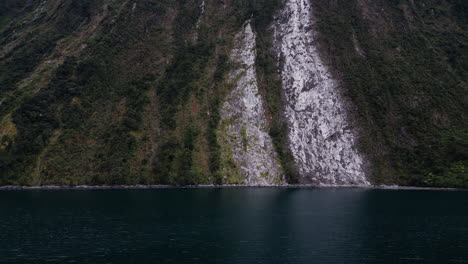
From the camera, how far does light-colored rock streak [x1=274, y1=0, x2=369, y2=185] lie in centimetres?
10375

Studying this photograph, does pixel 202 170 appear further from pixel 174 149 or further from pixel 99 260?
pixel 99 260

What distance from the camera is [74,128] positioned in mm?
108125

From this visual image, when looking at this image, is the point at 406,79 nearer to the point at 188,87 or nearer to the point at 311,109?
the point at 311,109

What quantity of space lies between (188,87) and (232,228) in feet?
242

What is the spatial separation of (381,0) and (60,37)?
111 metres

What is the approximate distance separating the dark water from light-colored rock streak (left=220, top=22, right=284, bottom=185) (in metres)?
19.1

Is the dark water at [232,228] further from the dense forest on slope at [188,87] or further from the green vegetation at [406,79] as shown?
the green vegetation at [406,79]

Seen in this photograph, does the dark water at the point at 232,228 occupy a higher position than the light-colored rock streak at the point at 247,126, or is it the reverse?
the light-colored rock streak at the point at 247,126

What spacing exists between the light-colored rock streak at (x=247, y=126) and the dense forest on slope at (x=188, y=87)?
7.22 feet

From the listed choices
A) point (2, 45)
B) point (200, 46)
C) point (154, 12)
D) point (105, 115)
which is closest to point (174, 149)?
point (105, 115)

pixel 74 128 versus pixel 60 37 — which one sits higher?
pixel 60 37

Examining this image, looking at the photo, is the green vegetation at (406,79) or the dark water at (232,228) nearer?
the dark water at (232,228)

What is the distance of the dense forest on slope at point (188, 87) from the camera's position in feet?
328

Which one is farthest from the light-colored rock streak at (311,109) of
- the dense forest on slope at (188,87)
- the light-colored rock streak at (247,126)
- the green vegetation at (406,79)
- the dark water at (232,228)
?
the dark water at (232,228)
